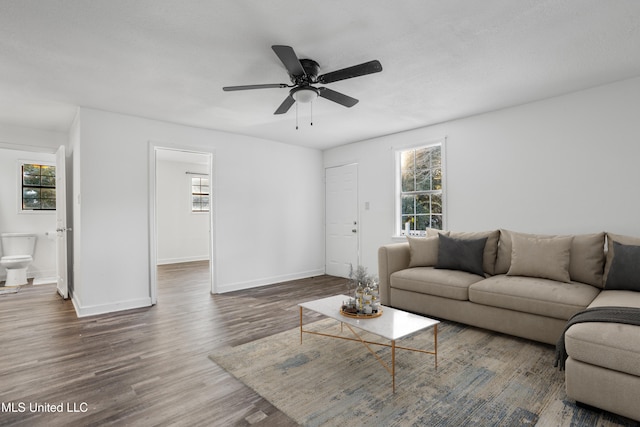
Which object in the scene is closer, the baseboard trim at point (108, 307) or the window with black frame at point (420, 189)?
the baseboard trim at point (108, 307)

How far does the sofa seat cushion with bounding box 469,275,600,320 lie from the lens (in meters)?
2.64

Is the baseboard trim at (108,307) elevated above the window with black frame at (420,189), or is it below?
below

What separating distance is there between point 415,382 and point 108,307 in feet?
12.0

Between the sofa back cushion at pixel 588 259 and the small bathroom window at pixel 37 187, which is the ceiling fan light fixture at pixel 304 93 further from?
the small bathroom window at pixel 37 187

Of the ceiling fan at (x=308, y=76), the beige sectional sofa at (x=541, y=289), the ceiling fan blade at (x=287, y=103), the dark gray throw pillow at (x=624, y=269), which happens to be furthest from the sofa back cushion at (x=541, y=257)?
the ceiling fan blade at (x=287, y=103)

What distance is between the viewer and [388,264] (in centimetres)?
401

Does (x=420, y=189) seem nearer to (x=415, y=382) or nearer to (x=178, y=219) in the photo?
(x=415, y=382)

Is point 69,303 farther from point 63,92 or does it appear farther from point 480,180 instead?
point 480,180

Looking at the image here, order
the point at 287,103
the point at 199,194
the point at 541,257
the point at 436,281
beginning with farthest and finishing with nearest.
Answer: the point at 199,194
the point at 436,281
the point at 541,257
the point at 287,103

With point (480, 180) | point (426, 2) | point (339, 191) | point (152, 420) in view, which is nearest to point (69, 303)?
point (152, 420)

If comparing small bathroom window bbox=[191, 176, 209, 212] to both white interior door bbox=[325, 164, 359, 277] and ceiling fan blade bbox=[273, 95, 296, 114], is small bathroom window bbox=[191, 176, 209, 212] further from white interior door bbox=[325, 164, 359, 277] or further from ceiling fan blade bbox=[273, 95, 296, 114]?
ceiling fan blade bbox=[273, 95, 296, 114]

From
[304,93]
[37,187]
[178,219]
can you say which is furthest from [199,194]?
[304,93]

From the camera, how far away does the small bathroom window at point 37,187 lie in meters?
6.07

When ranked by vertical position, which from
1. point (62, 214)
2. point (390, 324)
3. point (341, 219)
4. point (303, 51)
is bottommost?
point (390, 324)
